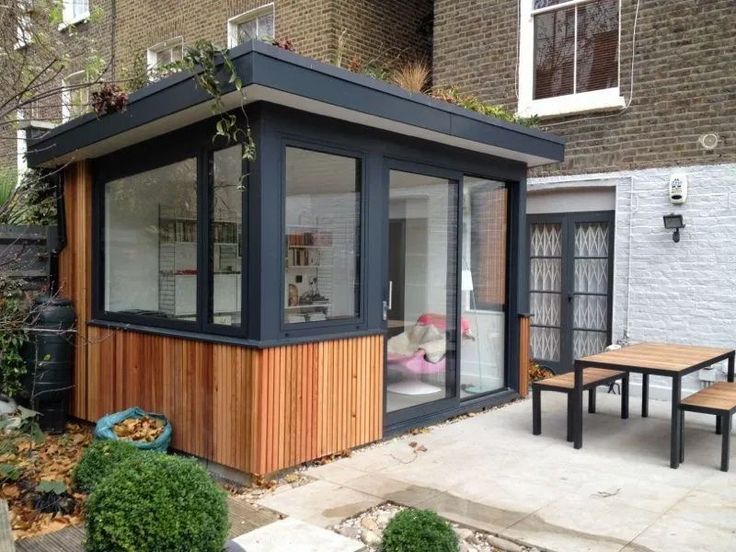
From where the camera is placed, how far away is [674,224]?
7.00 meters

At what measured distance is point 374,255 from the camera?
16.6 feet

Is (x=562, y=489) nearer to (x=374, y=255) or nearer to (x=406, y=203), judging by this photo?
(x=374, y=255)

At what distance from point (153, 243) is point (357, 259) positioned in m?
1.85

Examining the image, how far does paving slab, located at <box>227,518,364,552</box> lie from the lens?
333 centimetres

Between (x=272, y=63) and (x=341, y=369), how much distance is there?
7.13 feet

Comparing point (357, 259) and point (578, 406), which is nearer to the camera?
point (357, 259)

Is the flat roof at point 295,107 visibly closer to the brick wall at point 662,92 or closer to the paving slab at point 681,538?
the brick wall at point 662,92

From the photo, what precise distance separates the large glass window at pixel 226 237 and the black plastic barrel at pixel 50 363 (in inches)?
76.2

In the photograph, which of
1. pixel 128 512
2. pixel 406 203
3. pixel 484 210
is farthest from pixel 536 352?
pixel 128 512

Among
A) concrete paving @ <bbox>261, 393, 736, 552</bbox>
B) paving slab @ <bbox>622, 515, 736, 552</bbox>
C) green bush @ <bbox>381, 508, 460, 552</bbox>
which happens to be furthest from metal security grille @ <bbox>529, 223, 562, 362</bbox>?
green bush @ <bbox>381, 508, 460, 552</bbox>

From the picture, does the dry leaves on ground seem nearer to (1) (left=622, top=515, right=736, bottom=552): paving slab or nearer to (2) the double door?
(1) (left=622, top=515, right=736, bottom=552): paving slab

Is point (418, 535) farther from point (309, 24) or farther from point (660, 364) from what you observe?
point (309, 24)

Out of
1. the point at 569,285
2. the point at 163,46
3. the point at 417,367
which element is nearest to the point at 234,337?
the point at 417,367

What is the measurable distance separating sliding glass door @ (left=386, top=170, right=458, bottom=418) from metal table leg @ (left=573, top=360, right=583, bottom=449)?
48.8 inches
